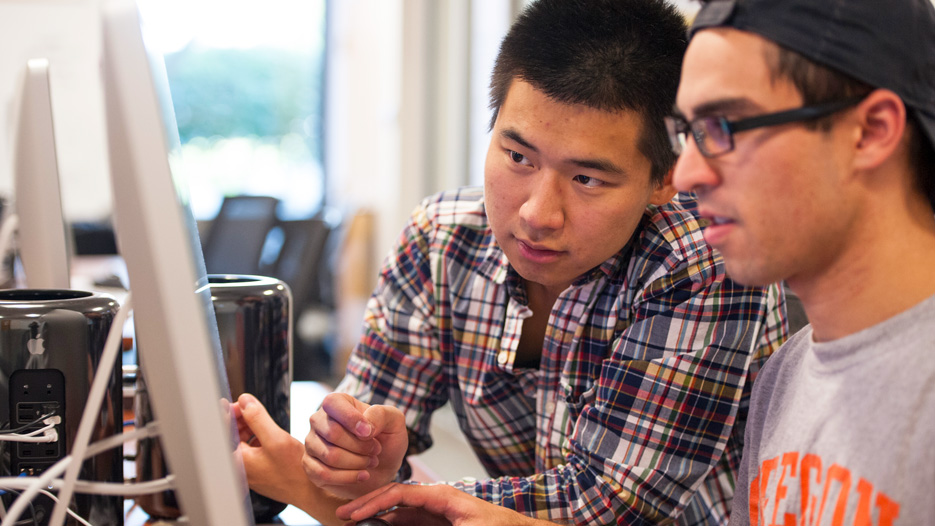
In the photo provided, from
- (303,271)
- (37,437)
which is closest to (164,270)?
(37,437)

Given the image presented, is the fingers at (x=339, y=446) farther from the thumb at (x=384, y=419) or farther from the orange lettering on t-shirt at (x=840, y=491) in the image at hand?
the orange lettering on t-shirt at (x=840, y=491)

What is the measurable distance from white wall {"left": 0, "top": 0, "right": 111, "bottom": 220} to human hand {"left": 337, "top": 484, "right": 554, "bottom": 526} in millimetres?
4501

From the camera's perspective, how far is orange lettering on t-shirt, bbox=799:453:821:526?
0.74 metres

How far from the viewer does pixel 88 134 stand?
496 centimetres

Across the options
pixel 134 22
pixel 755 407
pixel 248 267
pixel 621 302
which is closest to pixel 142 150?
pixel 134 22

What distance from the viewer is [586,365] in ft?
4.00

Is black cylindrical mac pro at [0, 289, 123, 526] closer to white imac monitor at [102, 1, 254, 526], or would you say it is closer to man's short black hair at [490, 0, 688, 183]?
white imac monitor at [102, 1, 254, 526]

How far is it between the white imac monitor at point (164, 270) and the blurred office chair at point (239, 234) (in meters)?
3.12

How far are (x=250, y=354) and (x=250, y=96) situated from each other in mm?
4889

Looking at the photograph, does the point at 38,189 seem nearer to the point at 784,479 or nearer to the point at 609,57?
the point at 609,57

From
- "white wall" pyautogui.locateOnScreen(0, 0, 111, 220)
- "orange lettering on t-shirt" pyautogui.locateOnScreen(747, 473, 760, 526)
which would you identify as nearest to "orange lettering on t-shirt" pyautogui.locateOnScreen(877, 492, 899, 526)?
"orange lettering on t-shirt" pyautogui.locateOnScreen(747, 473, 760, 526)

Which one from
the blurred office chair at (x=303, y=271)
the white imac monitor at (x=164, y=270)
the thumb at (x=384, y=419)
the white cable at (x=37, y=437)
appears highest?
the white imac monitor at (x=164, y=270)

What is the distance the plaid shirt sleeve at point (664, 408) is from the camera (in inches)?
42.6

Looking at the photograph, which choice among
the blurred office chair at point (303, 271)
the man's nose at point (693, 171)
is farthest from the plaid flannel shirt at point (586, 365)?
the blurred office chair at point (303, 271)
